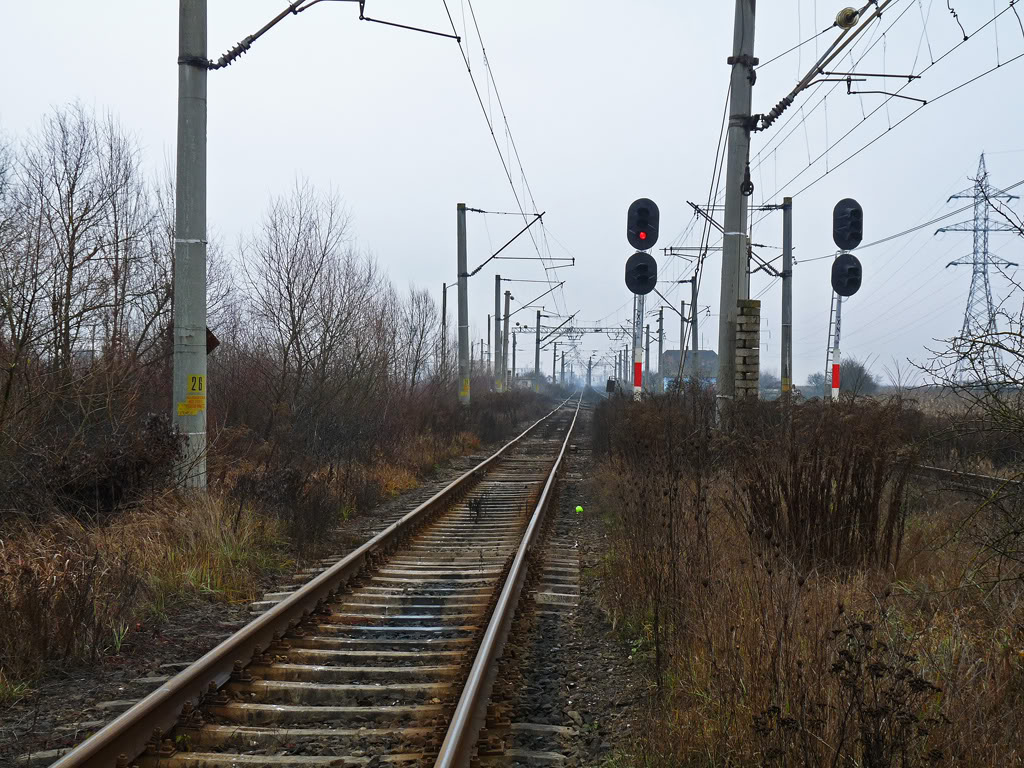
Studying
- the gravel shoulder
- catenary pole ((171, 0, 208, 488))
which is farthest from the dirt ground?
catenary pole ((171, 0, 208, 488))

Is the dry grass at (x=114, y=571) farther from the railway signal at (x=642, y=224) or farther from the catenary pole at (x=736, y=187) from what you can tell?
the railway signal at (x=642, y=224)

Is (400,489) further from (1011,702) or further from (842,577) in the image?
(1011,702)

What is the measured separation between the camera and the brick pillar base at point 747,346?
45.4 ft

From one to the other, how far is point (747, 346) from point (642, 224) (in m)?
3.23

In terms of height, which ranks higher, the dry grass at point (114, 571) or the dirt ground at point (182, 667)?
the dry grass at point (114, 571)

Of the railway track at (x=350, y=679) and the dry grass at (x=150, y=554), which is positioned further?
the dry grass at (x=150, y=554)

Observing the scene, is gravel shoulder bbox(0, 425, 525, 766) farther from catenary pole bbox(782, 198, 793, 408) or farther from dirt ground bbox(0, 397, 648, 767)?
catenary pole bbox(782, 198, 793, 408)

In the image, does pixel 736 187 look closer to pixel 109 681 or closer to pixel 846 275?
pixel 846 275

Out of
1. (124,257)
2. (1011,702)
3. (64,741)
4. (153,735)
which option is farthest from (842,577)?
(124,257)

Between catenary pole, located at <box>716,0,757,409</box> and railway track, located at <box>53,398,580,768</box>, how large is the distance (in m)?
5.63

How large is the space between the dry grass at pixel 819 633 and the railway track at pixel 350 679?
1120mm

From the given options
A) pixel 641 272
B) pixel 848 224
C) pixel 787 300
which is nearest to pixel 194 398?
pixel 641 272

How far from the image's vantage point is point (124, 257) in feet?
54.1

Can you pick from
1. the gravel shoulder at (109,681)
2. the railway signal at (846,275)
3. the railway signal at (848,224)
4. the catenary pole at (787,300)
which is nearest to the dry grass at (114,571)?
the gravel shoulder at (109,681)
